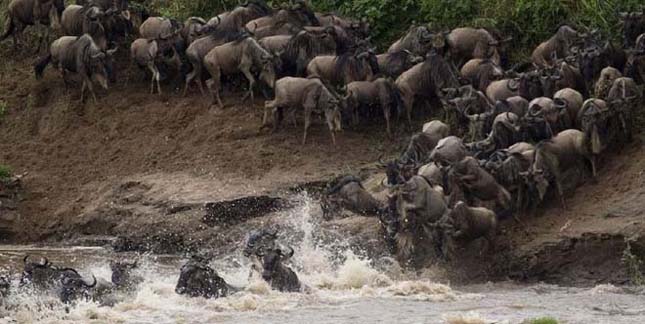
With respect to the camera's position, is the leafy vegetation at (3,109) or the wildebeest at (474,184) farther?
the leafy vegetation at (3,109)

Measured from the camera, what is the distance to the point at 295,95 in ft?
73.0

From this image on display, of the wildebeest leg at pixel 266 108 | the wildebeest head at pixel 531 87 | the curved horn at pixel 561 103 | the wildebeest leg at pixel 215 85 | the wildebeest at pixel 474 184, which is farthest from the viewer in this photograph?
the wildebeest leg at pixel 215 85

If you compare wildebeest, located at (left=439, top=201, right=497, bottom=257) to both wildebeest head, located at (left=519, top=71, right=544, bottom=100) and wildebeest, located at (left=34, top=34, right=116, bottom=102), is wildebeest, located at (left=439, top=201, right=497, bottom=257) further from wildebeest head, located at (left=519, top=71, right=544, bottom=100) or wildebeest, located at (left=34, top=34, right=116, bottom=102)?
wildebeest, located at (left=34, top=34, right=116, bottom=102)

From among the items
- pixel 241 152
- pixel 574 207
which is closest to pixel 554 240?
pixel 574 207

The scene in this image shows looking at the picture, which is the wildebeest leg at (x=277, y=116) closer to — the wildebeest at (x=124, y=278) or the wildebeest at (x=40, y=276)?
the wildebeest at (x=124, y=278)

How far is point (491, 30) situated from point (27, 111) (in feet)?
22.5

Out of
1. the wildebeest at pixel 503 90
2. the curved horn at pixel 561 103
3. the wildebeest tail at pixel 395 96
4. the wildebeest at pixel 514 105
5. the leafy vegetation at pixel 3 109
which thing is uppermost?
the curved horn at pixel 561 103

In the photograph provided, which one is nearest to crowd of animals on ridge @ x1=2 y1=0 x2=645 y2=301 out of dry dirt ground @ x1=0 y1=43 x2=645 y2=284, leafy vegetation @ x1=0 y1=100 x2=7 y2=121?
dry dirt ground @ x1=0 y1=43 x2=645 y2=284

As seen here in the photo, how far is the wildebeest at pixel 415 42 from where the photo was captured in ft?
76.1

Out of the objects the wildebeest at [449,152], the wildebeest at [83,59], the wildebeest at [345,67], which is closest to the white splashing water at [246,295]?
the wildebeest at [449,152]

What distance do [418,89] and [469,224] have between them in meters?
4.32

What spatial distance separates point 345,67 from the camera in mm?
22812

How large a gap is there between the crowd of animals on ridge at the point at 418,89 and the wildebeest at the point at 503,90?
0.02 m

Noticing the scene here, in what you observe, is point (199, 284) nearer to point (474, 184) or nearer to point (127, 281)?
point (127, 281)
